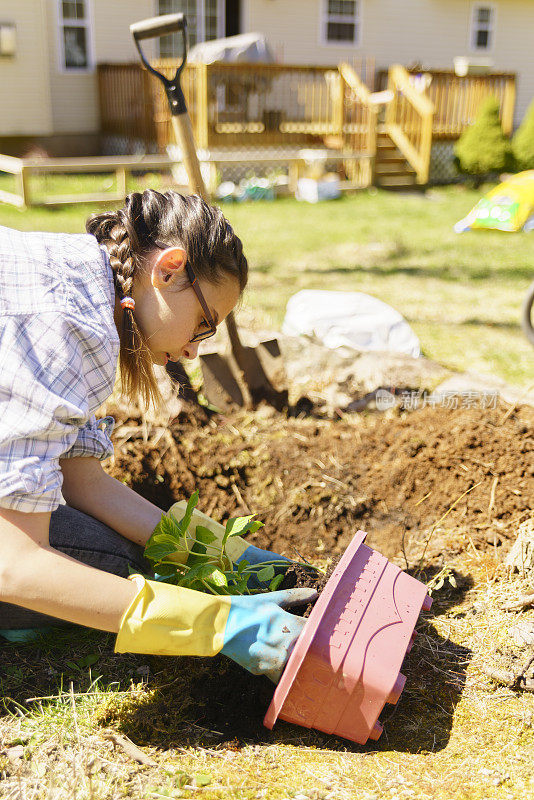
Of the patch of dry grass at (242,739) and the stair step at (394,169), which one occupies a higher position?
the stair step at (394,169)

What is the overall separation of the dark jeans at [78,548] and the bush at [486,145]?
11546 mm

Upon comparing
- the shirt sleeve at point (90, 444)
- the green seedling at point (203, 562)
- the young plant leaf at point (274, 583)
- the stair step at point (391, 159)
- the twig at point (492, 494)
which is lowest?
the twig at point (492, 494)

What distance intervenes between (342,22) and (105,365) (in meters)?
14.5

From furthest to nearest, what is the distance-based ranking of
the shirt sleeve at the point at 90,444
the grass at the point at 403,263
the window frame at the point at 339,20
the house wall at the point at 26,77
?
the window frame at the point at 339,20
the house wall at the point at 26,77
the grass at the point at 403,263
the shirt sleeve at the point at 90,444

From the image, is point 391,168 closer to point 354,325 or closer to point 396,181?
point 396,181

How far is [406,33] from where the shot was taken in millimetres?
14742

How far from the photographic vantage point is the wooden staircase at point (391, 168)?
1185 cm

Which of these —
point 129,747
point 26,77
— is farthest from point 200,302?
point 26,77

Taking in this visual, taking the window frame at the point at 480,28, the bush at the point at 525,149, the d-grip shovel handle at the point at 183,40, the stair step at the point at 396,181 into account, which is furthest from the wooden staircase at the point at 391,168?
the d-grip shovel handle at the point at 183,40

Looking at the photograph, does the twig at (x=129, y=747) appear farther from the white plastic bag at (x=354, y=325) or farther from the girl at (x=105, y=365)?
the white plastic bag at (x=354, y=325)

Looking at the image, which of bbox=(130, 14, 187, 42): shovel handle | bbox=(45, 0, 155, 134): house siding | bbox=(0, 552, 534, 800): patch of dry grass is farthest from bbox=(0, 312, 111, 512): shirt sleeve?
bbox=(45, 0, 155, 134): house siding

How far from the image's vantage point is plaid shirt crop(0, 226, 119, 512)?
1391 millimetres

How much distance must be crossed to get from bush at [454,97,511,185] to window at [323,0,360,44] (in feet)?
11.9

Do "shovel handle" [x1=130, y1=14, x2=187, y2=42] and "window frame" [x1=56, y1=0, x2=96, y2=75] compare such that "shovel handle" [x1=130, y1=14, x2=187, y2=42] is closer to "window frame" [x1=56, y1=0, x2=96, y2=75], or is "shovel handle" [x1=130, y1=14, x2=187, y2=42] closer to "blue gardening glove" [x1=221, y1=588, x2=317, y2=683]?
"blue gardening glove" [x1=221, y1=588, x2=317, y2=683]
